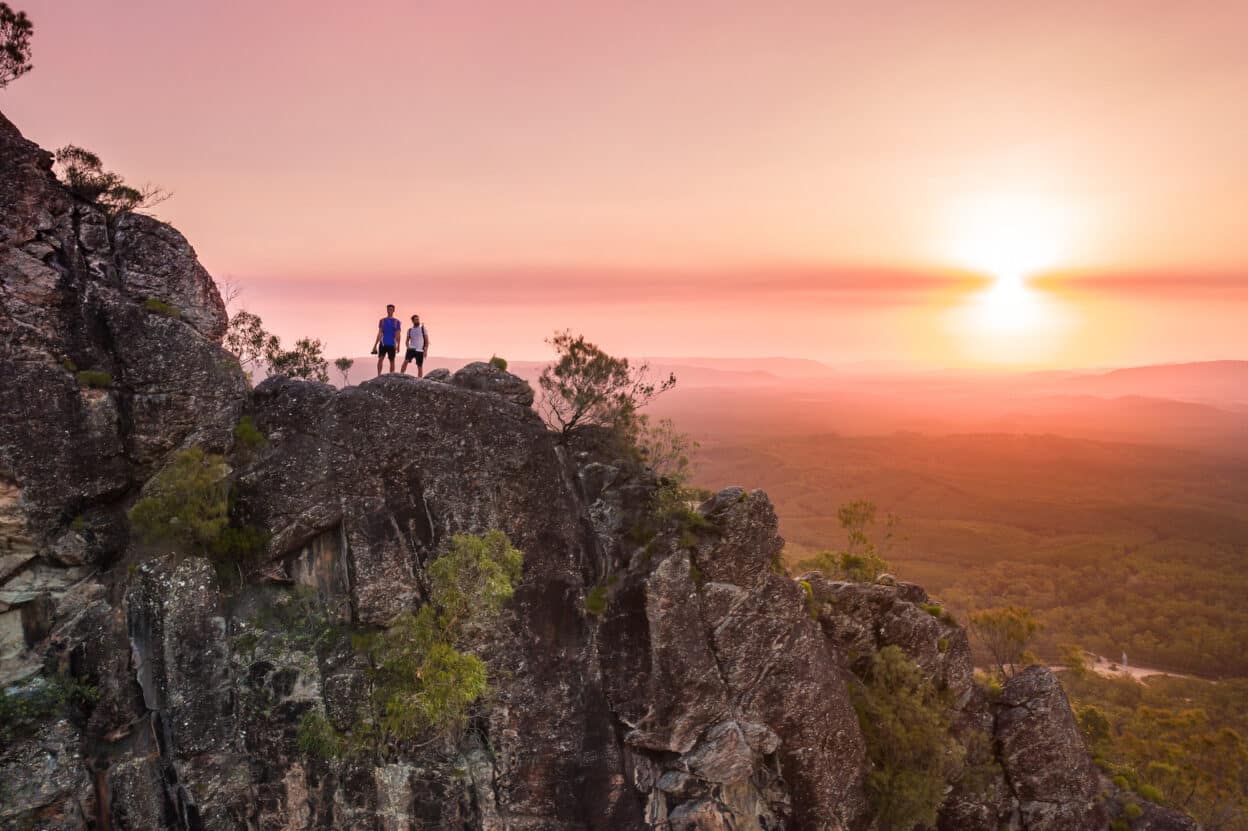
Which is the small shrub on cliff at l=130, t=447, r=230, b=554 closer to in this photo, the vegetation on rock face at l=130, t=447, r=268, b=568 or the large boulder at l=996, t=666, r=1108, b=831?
the vegetation on rock face at l=130, t=447, r=268, b=568

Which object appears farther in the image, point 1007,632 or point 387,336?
point 1007,632

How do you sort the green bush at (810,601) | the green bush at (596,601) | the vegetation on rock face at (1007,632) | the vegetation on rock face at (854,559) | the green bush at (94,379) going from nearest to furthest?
the green bush at (94,379), the green bush at (596,601), the green bush at (810,601), the vegetation on rock face at (854,559), the vegetation on rock face at (1007,632)

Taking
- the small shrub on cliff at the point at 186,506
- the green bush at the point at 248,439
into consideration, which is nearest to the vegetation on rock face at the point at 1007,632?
the green bush at the point at 248,439

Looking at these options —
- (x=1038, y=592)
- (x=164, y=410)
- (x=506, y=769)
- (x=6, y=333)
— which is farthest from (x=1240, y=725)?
(x=6, y=333)

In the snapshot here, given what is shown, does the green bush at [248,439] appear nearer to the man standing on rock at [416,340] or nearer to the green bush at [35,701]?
the man standing on rock at [416,340]

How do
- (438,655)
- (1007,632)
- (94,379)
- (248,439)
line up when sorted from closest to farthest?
(438,655) → (94,379) → (248,439) → (1007,632)

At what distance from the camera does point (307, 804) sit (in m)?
28.7

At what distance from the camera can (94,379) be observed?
3047 cm

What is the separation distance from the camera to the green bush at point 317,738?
93.9 feet

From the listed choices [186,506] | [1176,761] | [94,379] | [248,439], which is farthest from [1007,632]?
[94,379]

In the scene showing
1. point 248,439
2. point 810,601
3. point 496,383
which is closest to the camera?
point 248,439

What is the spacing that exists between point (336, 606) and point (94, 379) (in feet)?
52.1

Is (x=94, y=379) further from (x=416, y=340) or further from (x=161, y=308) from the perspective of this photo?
(x=416, y=340)

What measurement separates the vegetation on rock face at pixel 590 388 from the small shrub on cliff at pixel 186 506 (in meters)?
17.9
